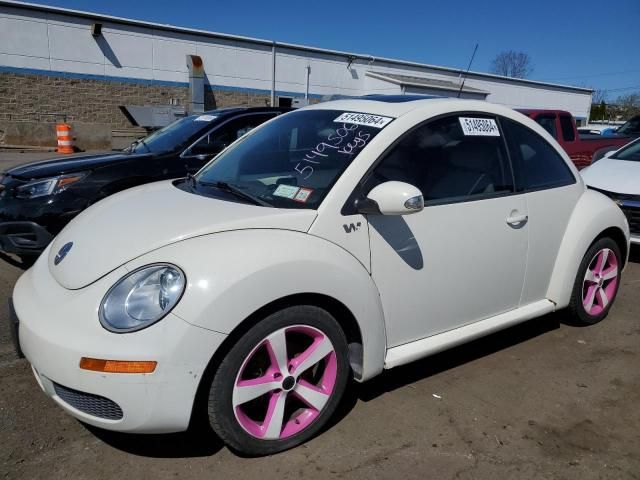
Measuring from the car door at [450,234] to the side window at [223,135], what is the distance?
10.6 ft

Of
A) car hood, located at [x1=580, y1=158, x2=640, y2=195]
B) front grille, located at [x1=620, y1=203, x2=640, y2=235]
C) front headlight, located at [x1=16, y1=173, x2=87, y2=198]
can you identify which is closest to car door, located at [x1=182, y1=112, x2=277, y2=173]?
front headlight, located at [x1=16, y1=173, x2=87, y2=198]

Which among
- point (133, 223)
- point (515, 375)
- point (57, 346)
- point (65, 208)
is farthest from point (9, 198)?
point (515, 375)

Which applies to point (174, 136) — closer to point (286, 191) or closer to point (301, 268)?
point (286, 191)

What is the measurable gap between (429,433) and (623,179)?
4683 mm

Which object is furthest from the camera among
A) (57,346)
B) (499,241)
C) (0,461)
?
(499,241)

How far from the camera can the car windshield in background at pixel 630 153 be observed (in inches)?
258

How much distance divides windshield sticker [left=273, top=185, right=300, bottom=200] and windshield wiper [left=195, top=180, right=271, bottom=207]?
0.11 metres

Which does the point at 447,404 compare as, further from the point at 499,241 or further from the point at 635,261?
the point at 635,261

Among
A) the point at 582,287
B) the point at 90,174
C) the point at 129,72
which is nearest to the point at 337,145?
the point at 582,287

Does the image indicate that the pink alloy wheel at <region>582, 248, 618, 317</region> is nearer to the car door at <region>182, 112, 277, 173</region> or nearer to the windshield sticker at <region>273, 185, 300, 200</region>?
the windshield sticker at <region>273, 185, 300, 200</region>

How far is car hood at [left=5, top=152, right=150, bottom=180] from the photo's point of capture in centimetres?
471

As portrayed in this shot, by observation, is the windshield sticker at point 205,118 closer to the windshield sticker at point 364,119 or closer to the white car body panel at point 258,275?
the windshield sticker at point 364,119

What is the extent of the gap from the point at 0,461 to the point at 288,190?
1790 millimetres

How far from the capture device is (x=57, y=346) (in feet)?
6.73
